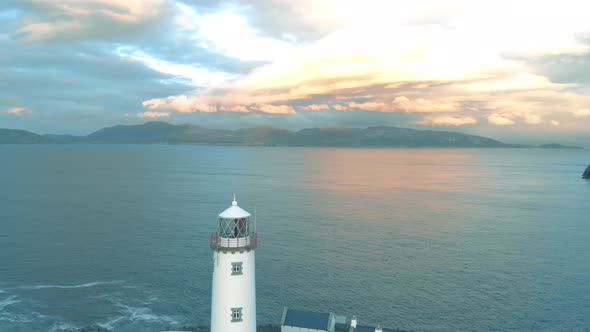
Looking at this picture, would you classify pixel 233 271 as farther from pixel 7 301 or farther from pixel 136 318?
pixel 7 301

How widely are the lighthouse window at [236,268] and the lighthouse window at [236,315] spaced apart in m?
2.21

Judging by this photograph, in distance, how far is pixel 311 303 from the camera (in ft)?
159

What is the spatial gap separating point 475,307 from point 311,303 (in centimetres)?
1824

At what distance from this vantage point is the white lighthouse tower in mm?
24844

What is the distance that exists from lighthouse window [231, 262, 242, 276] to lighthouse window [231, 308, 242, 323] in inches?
87.0

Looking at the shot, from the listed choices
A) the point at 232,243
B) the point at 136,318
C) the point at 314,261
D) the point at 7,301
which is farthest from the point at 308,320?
the point at 7,301

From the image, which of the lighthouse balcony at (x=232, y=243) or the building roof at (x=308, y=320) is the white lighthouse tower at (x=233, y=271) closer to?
the lighthouse balcony at (x=232, y=243)

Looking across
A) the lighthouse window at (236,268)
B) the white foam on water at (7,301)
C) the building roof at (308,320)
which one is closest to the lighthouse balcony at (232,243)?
the lighthouse window at (236,268)

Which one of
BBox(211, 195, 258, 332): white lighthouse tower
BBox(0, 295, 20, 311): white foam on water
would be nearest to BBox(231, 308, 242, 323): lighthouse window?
BBox(211, 195, 258, 332): white lighthouse tower

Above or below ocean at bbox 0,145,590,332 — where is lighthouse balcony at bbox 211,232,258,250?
above

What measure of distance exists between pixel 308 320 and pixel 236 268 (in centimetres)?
1141

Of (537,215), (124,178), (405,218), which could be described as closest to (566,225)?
(537,215)

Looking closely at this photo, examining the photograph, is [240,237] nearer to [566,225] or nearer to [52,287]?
[52,287]

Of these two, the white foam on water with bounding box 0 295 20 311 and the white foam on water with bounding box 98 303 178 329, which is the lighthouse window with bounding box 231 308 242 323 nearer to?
the white foam on water with bounding box 98 303 178 329
